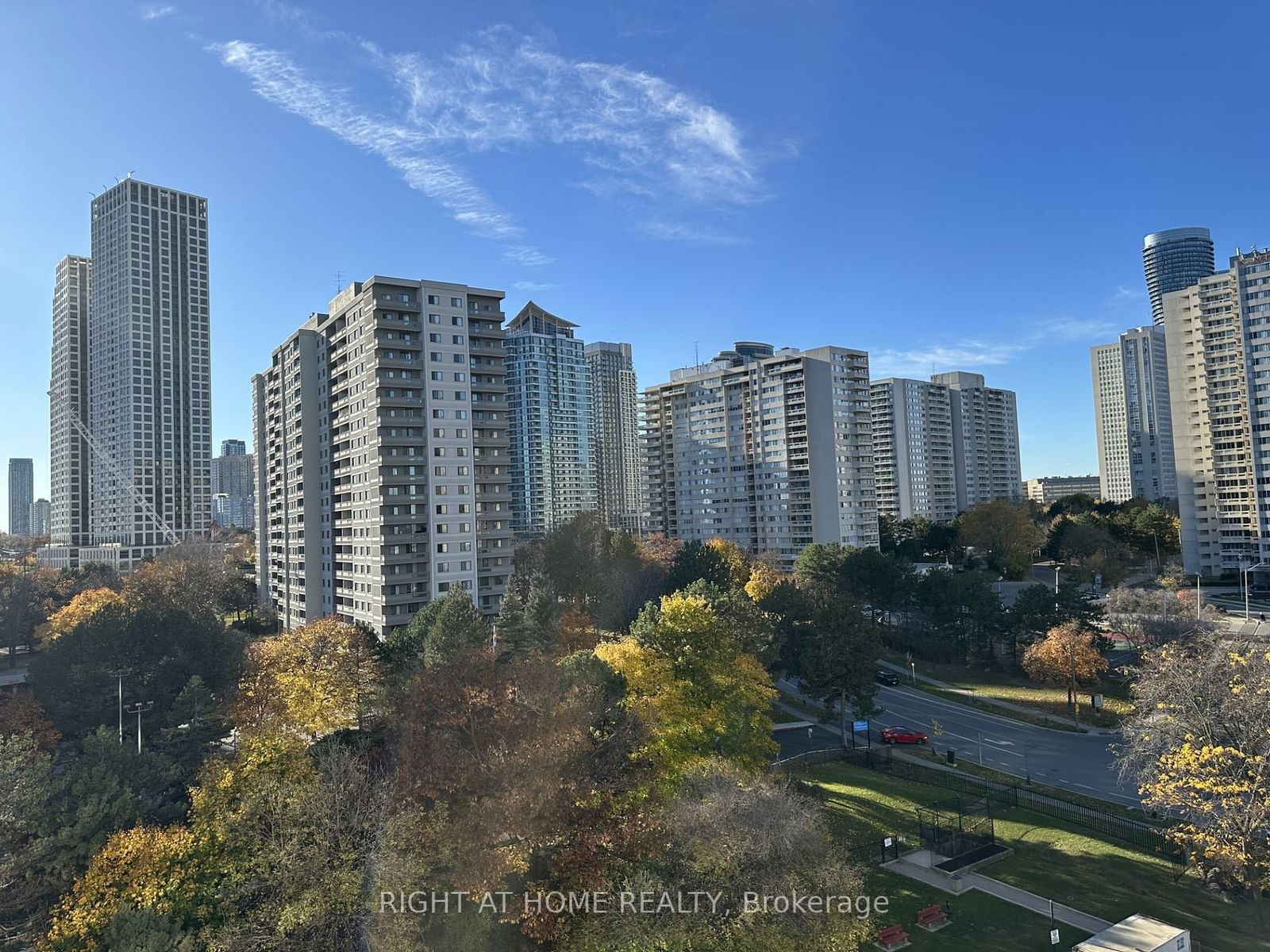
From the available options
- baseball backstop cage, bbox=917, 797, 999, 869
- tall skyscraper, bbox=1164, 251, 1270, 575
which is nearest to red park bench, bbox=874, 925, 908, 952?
baseball backstop cage, bbox=917, 797, 999, 869

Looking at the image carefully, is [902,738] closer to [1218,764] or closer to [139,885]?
[1218,764]

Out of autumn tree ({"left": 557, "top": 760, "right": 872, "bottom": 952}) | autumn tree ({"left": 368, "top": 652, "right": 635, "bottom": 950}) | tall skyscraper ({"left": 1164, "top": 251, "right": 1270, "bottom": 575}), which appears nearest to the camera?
autumn tree ({"left": 557, "top": 760, "right": 872, "bottom": 952})

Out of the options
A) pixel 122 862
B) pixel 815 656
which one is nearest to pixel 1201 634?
pixel 815 656

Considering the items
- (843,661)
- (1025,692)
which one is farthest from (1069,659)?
(843,661)

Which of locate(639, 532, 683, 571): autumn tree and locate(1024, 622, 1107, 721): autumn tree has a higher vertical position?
locate(639, 532, 683, 571): autumn tree

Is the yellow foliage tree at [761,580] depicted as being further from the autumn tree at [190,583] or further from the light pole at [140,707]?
the autumn tree at [190,583]

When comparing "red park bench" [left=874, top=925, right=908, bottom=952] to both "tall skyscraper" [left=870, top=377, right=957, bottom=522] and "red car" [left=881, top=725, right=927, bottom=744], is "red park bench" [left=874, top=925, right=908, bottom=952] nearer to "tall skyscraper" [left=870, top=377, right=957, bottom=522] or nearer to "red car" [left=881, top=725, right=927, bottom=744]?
"red car" [left=881, top=725, right=927, bottom=744]

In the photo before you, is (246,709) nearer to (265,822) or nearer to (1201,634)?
(265,822)
